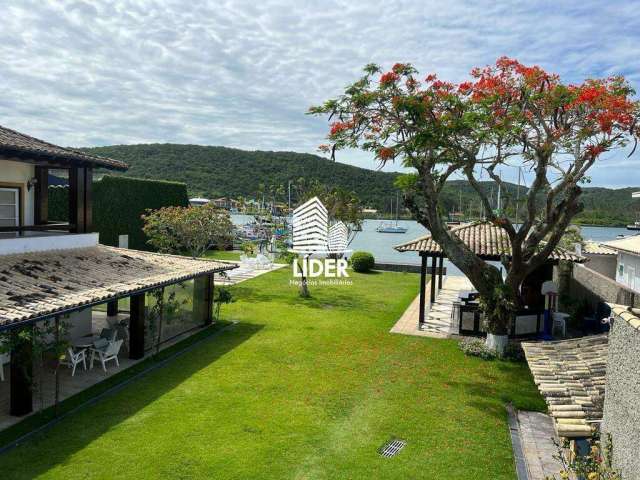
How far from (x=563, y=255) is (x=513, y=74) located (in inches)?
255

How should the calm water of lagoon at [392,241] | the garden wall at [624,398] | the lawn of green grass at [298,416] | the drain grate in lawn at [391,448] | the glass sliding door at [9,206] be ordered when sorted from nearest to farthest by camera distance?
the garden wall at [624,398], the lawn of green grass at [298,416], the drain grate in lawn at [391,448], the glass sliding door at [9,206], the calm water of lagoon at [392,241]

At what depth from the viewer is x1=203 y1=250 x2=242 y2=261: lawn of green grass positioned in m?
34.7

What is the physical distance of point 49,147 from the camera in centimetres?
1312

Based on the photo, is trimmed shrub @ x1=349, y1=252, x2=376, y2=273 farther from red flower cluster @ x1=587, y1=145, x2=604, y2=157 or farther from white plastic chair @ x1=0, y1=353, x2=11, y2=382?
white plastic chair @ x1=0, y1=353, x2=11, y2=382

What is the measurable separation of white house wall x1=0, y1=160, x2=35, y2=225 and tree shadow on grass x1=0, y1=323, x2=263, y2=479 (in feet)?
19.5

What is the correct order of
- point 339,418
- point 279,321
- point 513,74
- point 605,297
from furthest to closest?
1. point 279,321
2. point 605,297
3. point 513,74
4. point 339,418

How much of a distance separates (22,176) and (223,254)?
924 inches

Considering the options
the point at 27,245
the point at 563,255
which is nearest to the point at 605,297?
the point at 563,255

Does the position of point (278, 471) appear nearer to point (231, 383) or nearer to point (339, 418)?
point (339, 418)

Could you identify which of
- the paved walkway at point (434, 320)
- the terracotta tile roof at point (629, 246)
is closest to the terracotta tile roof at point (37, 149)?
the paved walkway at point (434, 320)

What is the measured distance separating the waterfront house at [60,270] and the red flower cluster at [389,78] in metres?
7.67

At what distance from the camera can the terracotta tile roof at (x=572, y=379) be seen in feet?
19.6

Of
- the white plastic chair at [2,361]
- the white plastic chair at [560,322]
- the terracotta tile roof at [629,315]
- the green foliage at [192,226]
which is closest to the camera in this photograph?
the terracotta tile roof at [629,315]

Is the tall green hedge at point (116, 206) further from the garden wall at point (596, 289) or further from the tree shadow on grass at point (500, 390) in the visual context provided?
the garden wall at point (596, 289)
